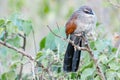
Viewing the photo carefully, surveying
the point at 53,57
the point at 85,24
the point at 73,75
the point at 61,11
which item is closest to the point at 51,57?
the point at 53,57

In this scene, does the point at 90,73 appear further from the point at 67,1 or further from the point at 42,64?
the point at 67,1

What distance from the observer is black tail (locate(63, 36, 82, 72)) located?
3.46 m

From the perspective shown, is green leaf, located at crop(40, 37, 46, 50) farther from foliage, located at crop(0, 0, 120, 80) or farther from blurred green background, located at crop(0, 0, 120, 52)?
blurred green background, located at crop(0, 0, 120, 52)

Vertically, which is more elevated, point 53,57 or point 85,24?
point 85,24

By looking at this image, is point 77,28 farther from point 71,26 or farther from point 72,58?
point 72,58

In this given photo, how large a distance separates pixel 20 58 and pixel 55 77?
0.92 feet

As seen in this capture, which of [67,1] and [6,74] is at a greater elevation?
[6,74]

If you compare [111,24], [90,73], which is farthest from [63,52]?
[111,24]

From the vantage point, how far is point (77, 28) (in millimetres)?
3445

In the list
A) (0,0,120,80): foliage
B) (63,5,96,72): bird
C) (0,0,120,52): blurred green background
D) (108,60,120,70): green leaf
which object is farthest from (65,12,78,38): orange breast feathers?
(0,0,120,52): blurred green background

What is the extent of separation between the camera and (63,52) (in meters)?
3.60

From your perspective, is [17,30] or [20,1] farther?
[20,1]

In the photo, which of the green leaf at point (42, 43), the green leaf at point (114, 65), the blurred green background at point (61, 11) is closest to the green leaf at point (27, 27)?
the green leaf at point (42, 43)

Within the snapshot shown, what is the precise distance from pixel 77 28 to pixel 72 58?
229 mm
